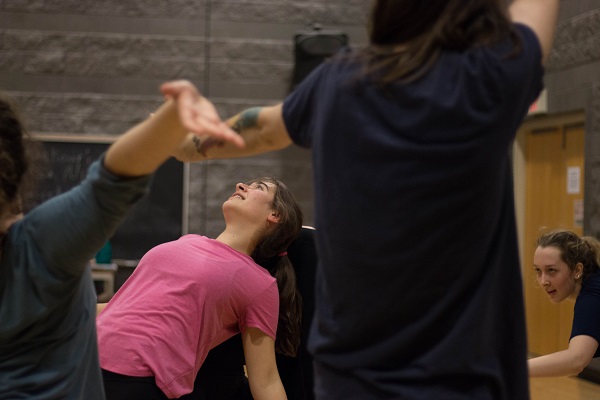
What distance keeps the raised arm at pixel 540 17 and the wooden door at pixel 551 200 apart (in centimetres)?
538

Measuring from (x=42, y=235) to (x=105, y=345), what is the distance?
1411mm

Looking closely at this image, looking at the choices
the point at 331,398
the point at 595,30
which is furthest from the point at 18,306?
the point at 595,30

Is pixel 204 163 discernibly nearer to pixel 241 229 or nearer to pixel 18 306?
pixel 241 229

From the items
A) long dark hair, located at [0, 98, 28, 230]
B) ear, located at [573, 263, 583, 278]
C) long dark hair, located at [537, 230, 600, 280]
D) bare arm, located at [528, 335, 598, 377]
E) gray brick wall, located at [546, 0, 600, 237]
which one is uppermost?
gray brick wall, located at [546, 0, 600, 237]

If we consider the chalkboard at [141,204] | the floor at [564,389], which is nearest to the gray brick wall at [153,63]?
the chalkboard at [141,204]

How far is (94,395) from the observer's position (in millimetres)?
1276

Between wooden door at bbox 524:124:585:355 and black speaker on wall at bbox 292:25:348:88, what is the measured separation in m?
1.86

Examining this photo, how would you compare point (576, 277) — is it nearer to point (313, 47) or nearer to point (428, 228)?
point (428, 228)

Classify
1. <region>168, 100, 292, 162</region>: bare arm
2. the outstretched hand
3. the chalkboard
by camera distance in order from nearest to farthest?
the outstretched hand, <region>168, 100, 292, 162</region>: bare arm, the chalkboard

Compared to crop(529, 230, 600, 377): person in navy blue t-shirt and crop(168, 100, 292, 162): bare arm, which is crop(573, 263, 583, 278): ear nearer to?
crop(529, 230, 600, 377): person in navy blue t-shirt

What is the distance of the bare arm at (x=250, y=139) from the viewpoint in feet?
4.26

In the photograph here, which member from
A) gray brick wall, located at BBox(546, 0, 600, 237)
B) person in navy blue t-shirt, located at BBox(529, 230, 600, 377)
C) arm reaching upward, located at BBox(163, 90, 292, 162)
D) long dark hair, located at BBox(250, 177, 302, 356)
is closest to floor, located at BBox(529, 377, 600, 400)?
gray brick wall, located at BBox(546, 0, 600, 237)

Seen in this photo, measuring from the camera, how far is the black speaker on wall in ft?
23.7

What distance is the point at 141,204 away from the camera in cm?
720
